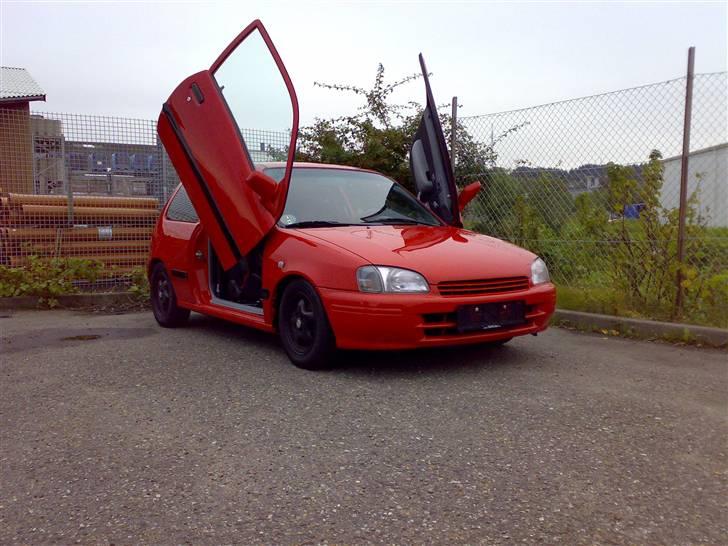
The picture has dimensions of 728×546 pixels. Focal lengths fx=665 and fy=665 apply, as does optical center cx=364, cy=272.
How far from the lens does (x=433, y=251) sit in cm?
438

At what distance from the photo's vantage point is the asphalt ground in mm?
2320

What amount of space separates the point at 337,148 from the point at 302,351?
502 cm

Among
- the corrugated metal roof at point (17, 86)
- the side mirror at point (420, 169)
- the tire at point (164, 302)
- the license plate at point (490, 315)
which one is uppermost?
the corrugated metal roof at point (17, 86)

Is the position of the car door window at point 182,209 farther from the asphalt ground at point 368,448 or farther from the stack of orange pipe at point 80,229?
the stack of orange pipe at point 80,229

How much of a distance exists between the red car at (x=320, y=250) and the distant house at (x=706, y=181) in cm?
174

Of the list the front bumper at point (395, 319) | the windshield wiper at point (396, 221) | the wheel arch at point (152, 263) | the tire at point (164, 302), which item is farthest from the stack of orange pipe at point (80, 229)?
the front bumper at point (395, 319)

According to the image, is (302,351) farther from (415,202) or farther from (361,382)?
(415,202)

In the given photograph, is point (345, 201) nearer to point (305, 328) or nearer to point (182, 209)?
point (305, 328)

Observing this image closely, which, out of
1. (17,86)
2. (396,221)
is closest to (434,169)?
(396,221)

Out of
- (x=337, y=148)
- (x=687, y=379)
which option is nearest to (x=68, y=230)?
(x=337, y=148)

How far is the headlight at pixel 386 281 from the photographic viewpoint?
4.07 metres

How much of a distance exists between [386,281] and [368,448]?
131 cm

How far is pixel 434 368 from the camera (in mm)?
4387

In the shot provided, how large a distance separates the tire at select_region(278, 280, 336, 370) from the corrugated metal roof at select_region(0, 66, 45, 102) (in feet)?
38.0
